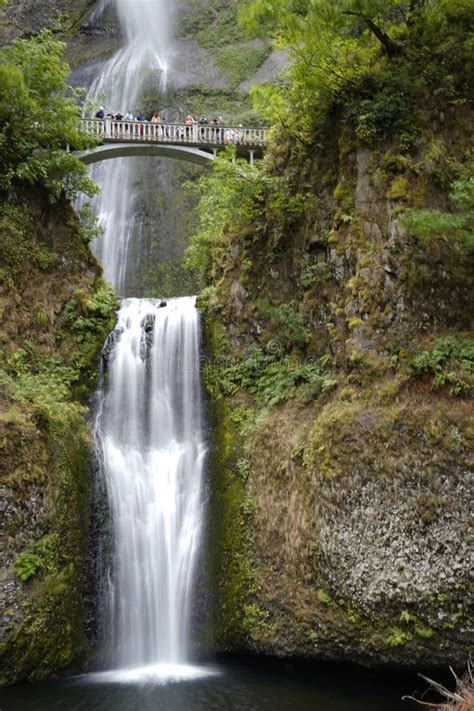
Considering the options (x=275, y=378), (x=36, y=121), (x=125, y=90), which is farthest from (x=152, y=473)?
(x=125, y=90)

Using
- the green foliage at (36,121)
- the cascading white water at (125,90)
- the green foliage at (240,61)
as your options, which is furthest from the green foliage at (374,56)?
the green foliage at (240,61)

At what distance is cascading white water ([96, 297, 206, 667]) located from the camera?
377 inches

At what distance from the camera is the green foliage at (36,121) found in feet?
41.8

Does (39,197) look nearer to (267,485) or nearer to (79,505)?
(79,505)

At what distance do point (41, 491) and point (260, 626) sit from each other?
4075 millimetres

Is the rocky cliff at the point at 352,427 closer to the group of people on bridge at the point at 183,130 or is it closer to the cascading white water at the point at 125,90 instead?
the group of people on bridge at the point at 183,130

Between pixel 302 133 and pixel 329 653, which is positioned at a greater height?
pixel 302 133

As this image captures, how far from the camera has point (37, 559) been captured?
350 inches

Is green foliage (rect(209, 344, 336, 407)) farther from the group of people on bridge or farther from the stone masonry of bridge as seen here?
the group of people on bridge

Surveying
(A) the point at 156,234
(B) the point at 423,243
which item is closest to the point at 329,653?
(B) the point at 423,243

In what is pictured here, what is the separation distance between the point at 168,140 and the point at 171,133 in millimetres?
490

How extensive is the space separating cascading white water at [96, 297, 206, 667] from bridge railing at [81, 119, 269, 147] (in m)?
9.12

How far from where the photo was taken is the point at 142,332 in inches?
537

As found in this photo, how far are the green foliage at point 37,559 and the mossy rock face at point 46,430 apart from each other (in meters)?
0.02
